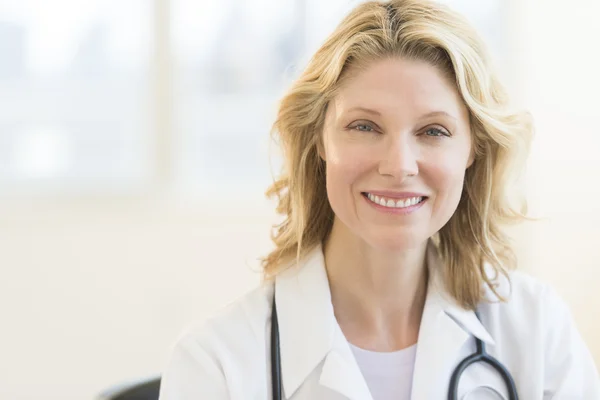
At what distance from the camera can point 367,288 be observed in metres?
1.42

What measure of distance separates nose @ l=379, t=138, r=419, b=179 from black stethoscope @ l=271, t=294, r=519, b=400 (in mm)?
298

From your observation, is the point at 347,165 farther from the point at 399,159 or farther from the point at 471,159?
the point at 471,159

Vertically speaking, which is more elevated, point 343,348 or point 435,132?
point 435,132

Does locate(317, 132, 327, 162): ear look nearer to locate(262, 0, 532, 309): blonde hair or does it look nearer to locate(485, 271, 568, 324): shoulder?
locate(262, 0, 532, 309): blonde hair

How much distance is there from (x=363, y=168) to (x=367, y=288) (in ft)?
0.80

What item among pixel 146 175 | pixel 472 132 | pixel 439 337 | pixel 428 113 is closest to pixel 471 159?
pixel 472 132

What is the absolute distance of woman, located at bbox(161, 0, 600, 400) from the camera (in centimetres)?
128

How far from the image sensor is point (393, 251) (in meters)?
1.34

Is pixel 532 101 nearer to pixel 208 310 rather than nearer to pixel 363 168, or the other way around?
pixel 208 310

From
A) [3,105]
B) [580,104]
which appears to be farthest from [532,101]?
[3,105]

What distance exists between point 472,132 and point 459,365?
1.22ft

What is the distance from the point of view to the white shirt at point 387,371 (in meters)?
1.36

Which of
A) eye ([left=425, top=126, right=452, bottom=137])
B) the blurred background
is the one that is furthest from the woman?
the blurred background

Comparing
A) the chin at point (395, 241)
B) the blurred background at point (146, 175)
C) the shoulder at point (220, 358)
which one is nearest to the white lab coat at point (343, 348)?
the shoulder at point (220, 358)
